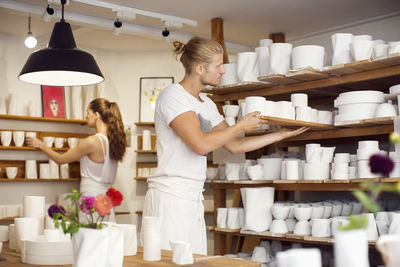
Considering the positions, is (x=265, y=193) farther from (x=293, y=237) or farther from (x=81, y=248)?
(x=81, y=248)

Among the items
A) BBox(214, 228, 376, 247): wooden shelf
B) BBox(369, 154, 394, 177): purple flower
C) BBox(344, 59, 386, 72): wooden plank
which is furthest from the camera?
BBox(214, 228, 376, 247): wooden shelf

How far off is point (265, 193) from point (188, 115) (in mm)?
1350

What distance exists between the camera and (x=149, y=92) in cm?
659

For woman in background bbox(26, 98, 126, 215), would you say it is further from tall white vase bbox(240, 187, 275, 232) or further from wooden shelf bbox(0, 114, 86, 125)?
tall white vase bbox(240, 187, 275, 232)

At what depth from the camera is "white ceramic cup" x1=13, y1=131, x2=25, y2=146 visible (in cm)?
571

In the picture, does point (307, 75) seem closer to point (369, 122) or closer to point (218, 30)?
point (369, 122)

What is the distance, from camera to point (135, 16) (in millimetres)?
4730

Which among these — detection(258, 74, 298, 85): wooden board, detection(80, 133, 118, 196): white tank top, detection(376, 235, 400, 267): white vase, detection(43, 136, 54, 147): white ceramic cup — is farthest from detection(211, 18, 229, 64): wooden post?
detection(376, 235, 400, 267): white vase

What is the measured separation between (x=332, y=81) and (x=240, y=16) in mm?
1579

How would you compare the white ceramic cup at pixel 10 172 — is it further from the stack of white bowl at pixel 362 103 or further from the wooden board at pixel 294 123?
the stack of white bowl at pixel 362 103

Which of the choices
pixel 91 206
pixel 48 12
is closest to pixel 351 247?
pixel 91 206

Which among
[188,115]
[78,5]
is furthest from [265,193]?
[78,5]

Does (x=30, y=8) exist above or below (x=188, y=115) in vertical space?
above

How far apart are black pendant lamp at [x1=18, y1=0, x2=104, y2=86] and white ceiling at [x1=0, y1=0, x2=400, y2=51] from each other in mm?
1474
